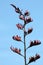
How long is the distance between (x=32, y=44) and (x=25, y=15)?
2.40 m

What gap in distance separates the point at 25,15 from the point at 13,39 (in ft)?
7.02

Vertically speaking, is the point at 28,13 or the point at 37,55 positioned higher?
the point at 28,13

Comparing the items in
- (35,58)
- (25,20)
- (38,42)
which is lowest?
(35,58)

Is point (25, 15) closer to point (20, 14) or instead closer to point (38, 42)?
point (20, 14)

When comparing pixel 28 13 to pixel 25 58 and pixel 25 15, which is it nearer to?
pixel 25 15

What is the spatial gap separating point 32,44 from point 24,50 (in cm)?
128

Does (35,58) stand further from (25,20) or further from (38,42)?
(25,20)

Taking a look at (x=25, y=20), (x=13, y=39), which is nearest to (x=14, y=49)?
(x=13, y=39)

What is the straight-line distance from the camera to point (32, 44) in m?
20.9

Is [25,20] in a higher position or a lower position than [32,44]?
higher

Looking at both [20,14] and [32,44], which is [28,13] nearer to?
[20,14]

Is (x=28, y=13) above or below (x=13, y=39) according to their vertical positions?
above

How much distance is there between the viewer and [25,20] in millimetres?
20516

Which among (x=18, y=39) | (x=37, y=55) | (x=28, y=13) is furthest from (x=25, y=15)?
(x=37, y=55)
